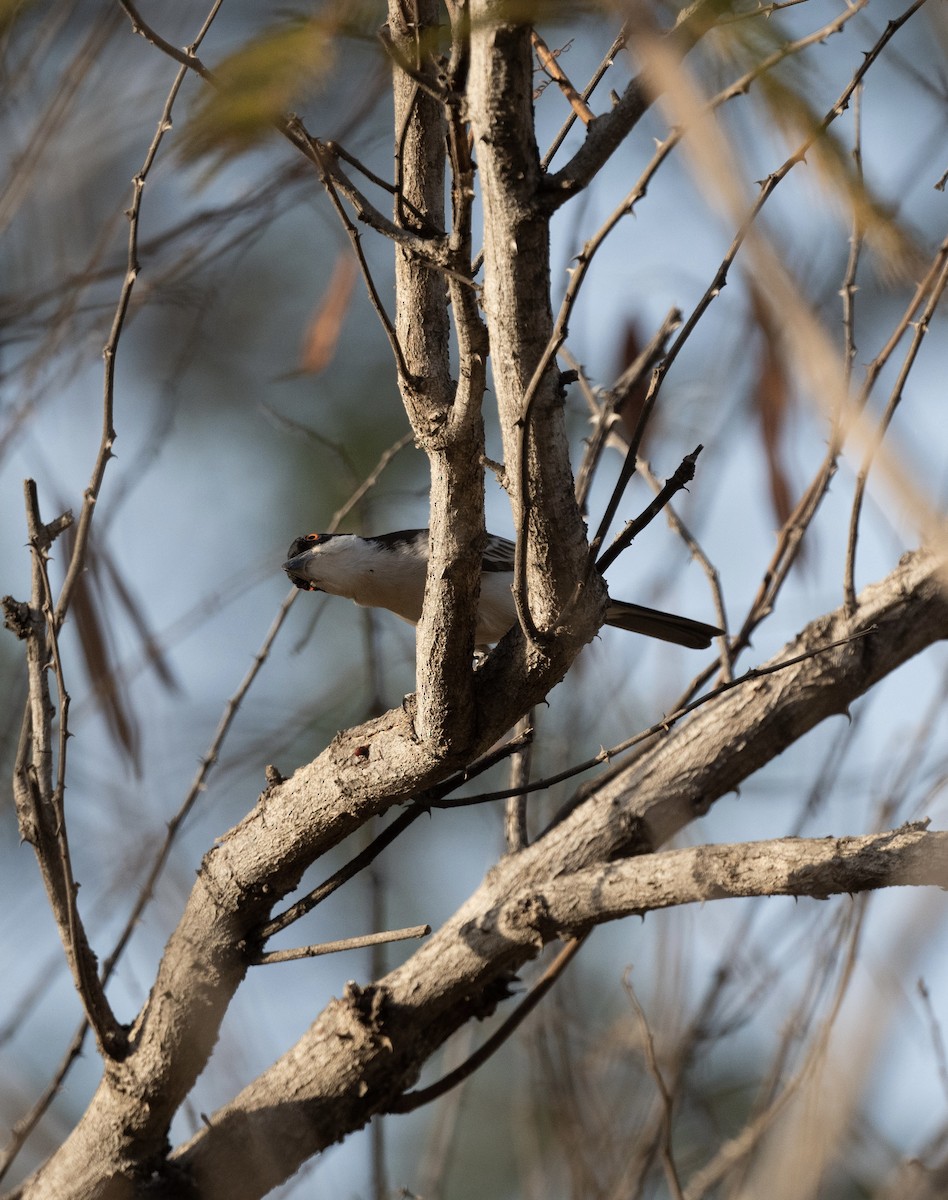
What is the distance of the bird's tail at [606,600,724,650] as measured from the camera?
423 cm

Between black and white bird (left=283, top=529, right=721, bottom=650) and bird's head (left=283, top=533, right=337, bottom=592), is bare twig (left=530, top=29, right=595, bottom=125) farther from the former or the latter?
bird's head (left=283, top=533, right=337, bottom=592)

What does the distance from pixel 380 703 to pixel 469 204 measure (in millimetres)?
2322

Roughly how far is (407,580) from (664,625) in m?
0.94

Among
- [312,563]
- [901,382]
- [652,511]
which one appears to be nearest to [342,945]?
[652,511]

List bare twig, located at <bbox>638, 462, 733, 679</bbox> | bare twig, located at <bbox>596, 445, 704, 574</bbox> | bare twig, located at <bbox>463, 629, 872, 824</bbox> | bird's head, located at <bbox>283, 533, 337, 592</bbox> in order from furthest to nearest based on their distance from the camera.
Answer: bird's head, located at <bbox>283, 533, 337, 592</bbox> < bare twig, located at <bbox>638, 462, 733, 679</bbox> < bare twig, located at <bbox>463, 629, 872, 824</bbox> < bare twig, located at <bbox>596, 445, 704, 574</bbox>

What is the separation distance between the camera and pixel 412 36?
1.95 m

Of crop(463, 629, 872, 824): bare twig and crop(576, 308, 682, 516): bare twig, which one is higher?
crop(576, 308, 682, 516): bare twig

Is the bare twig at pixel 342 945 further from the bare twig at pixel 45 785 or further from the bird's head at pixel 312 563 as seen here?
the bird's head at pixel 312 563

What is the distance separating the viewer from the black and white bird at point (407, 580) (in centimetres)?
421

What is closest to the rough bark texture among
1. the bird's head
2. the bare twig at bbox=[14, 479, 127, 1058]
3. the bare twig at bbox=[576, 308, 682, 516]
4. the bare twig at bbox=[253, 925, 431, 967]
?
the bare twig at bbox=[253, 925, 431, 967]

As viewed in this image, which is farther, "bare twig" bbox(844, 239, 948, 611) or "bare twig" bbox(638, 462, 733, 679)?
"bare twig" bbox(638, 462, 733, 679)

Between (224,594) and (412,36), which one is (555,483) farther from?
(224,594)

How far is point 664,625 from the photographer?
4289mm

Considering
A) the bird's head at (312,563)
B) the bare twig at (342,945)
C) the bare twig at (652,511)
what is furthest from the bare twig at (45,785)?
the bird's head at (312,563)
